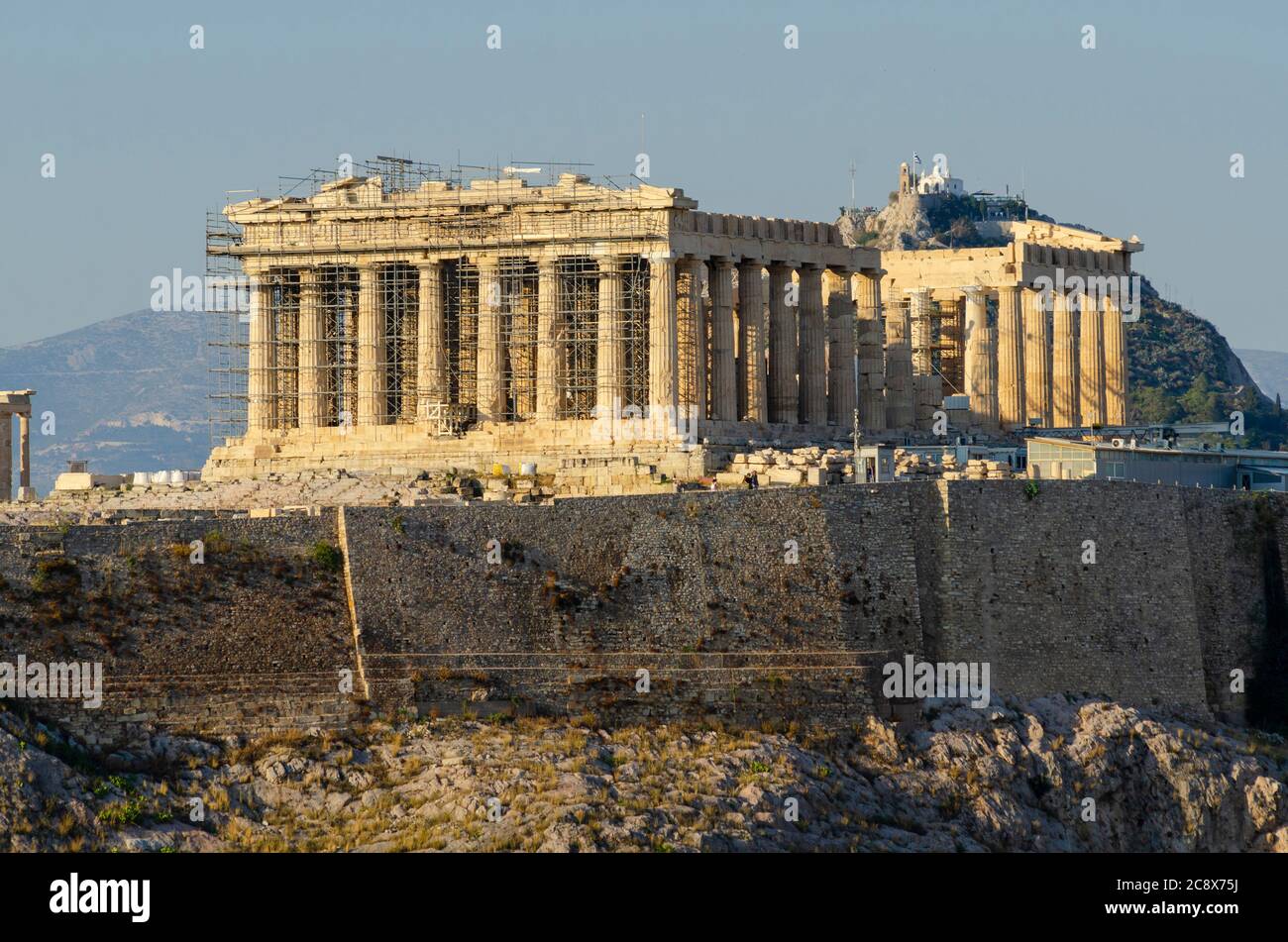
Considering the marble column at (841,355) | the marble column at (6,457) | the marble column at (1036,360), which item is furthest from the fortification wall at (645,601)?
the marble column at (1036,360)

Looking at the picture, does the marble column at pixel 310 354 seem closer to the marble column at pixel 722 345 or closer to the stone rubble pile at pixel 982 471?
the marble column at pixel 722 345

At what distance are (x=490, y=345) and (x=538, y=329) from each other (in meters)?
1.86

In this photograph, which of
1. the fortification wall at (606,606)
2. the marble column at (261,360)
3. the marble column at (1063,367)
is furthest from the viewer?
the marble column at (1063,367)

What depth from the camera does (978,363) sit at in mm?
127000

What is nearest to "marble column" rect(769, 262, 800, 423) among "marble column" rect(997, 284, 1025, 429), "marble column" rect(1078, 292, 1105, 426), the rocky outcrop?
"marble column" rect(997, 284, 1025, 429)

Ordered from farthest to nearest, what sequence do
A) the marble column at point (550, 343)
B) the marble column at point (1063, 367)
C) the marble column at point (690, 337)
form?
the marble column at point (1063, 367) → the marble column at point (550, 343) → the marble column at point (690, 337)

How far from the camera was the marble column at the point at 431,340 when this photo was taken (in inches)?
4373

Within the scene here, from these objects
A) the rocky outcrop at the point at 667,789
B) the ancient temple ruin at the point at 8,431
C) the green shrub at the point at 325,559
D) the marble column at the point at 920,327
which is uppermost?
the marble column at the point at 920,327

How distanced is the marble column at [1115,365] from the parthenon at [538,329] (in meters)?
12.7

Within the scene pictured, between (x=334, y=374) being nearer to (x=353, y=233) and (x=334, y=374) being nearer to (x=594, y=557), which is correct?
(x=353, y=233)

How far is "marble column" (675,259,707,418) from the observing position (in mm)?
109062

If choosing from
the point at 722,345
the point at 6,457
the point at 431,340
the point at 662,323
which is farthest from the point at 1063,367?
the point at 6,457

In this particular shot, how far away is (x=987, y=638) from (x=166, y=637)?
82.9 ft
